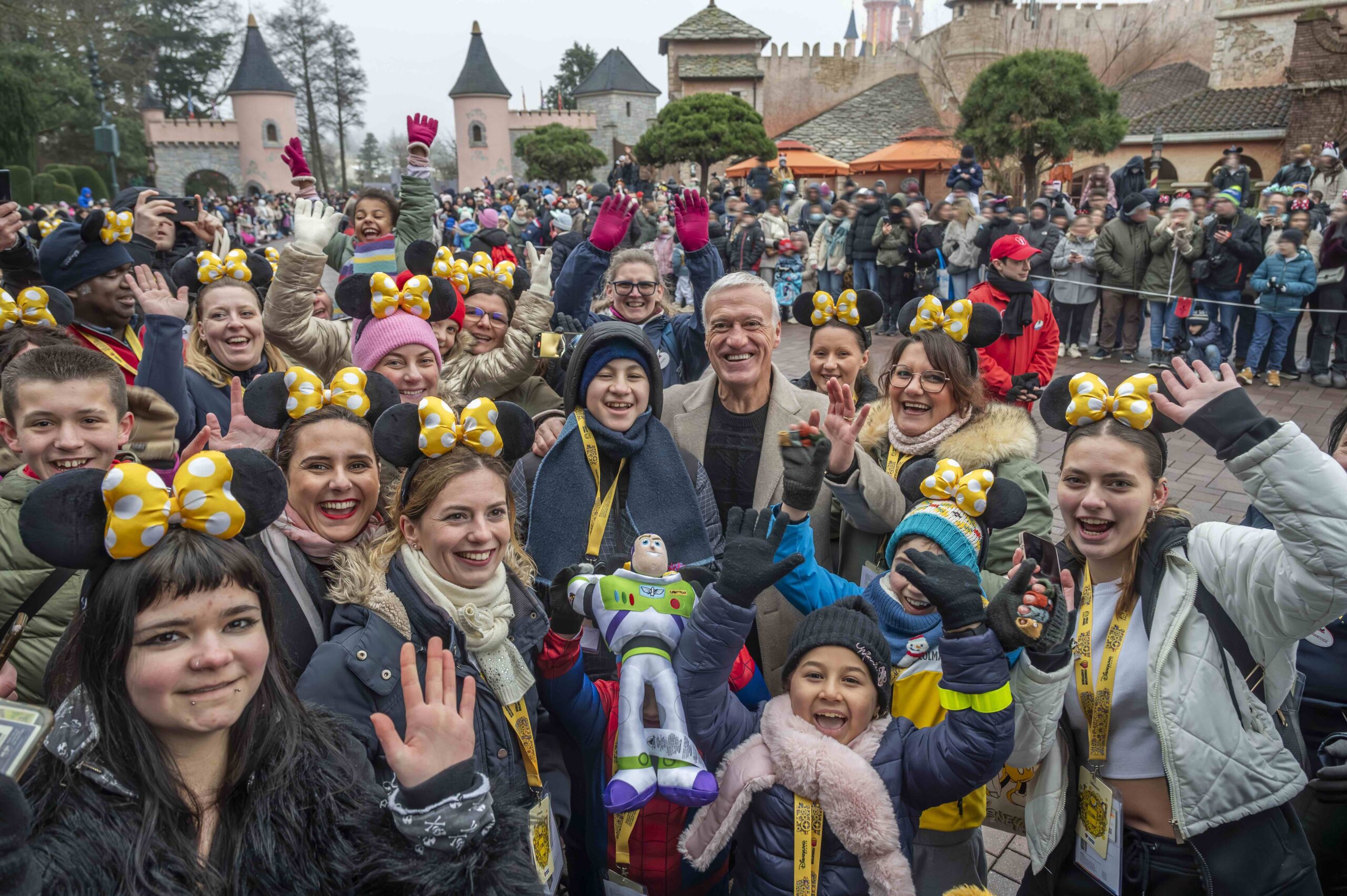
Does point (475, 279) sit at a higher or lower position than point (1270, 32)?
lower

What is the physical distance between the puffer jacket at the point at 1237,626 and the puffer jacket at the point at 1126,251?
31.9 feet

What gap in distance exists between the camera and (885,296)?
12.9 meters

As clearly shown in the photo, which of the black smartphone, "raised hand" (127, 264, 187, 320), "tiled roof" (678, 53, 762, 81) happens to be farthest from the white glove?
"tiled roof" (678, 53, 762, 81)

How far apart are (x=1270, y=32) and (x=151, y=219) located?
3521 centimetres

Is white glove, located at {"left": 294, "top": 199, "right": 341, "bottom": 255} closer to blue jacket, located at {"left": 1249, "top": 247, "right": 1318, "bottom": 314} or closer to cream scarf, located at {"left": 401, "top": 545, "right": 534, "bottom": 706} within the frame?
cream scarf, located at {"left": 401, "top": 545, "right": 534, "bottom": 706}

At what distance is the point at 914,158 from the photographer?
2914 cm

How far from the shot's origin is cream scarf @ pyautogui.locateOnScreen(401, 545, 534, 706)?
2270mm

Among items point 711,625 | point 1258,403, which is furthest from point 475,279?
point 1258,403

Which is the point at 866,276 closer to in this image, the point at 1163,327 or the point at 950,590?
the point at 1163,327

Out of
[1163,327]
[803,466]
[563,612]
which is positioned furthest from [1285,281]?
[563,612]

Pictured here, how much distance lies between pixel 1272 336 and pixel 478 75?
2111 inches

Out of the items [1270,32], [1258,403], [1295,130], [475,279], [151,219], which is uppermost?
[1270,32]

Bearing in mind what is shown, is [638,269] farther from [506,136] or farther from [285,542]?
[506,136]

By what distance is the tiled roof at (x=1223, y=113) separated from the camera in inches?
1054
